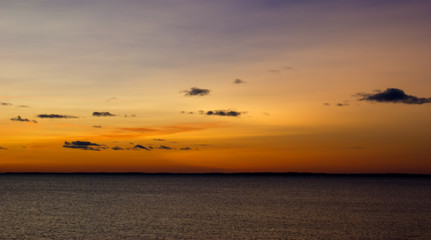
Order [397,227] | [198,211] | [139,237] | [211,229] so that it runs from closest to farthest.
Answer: [139,237] < [211,229] < [397,227] < [198,211]

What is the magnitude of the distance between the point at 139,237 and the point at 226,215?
27744 millimetres

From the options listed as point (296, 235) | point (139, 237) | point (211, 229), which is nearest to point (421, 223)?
point (296, 235)

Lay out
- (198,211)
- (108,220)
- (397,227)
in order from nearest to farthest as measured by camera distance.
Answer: (397,227) → (108,220) → (198,211)

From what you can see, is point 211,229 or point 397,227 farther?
point 397,227

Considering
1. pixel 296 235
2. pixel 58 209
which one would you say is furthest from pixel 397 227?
pixel 58 209

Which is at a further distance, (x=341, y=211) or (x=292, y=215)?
(x=341, y=211)

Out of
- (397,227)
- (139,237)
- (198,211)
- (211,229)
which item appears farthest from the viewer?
(198,211)

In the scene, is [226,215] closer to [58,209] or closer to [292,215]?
[292,215]

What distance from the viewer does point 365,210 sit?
101 meters

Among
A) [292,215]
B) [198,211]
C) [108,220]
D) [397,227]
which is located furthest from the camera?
[198,211]

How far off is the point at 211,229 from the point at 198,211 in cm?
2725

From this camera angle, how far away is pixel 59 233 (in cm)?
6456

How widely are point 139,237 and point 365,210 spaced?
55406mm

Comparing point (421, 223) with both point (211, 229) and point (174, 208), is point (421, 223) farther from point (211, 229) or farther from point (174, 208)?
point (174, 208)
